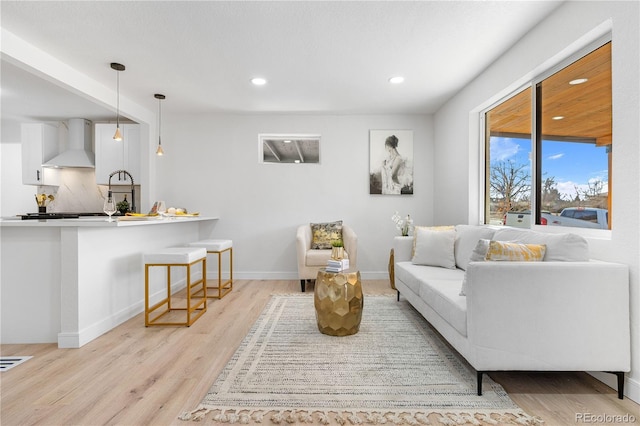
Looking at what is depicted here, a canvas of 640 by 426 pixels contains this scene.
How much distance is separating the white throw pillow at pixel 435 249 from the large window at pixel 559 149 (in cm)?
63

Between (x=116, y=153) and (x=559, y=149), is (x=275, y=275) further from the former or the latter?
(x=559, y=149)

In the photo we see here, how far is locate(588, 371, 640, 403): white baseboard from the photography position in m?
1.71

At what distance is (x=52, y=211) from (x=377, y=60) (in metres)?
5.97

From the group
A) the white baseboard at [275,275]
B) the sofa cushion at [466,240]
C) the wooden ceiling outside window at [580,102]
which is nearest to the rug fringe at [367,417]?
the sofa cushion at [466,240]

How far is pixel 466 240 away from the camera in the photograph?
312 cm

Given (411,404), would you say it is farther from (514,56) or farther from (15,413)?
(514,56)

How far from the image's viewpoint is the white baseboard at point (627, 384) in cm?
171

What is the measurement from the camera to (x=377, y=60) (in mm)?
3070

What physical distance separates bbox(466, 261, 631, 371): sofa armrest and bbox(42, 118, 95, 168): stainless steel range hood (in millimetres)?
5984

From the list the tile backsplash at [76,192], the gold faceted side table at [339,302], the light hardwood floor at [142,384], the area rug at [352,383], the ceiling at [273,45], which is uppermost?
the ceiling at [273,45]

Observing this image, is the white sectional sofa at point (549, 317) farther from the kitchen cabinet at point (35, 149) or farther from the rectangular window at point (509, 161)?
the kitchen cabinet at point (35, 149)

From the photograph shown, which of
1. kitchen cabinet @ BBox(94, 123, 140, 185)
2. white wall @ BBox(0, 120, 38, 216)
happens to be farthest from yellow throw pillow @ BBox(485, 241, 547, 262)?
white wall @ BBox(0, 120, 38, 216)

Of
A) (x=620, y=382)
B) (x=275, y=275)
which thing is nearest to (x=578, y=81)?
(x=620, y=382)

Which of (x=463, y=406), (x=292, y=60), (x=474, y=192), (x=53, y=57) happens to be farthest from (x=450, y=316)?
(x=53, y=57)
